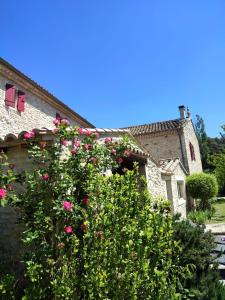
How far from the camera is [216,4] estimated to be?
7648mm

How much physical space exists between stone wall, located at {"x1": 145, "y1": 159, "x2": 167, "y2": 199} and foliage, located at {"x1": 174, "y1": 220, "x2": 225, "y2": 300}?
4.16 metres

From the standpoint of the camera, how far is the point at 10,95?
40.5ft

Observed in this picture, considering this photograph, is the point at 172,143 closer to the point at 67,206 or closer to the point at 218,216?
the point at 218,216

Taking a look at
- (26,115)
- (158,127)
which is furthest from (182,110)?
(26,115)

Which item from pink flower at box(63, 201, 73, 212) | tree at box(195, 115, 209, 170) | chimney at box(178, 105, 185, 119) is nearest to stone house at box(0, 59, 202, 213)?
chimney at box(178, 105, 185, 119)

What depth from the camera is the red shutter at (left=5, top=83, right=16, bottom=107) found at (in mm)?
12156

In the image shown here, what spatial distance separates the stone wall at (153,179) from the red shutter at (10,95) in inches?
259

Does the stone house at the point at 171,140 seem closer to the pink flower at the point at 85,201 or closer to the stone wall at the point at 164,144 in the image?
the stone wall at the point at 164,144

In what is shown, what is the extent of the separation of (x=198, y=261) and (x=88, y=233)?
2.56m

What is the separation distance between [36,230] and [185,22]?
743 centimetres

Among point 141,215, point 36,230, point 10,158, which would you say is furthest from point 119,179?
point 10,158

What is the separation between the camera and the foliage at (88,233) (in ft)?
10.8

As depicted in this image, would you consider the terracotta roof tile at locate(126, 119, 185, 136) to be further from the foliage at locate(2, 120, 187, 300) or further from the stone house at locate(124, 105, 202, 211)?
the foliage at locate(2, 120, 187, 300)

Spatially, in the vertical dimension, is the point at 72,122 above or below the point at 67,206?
above
